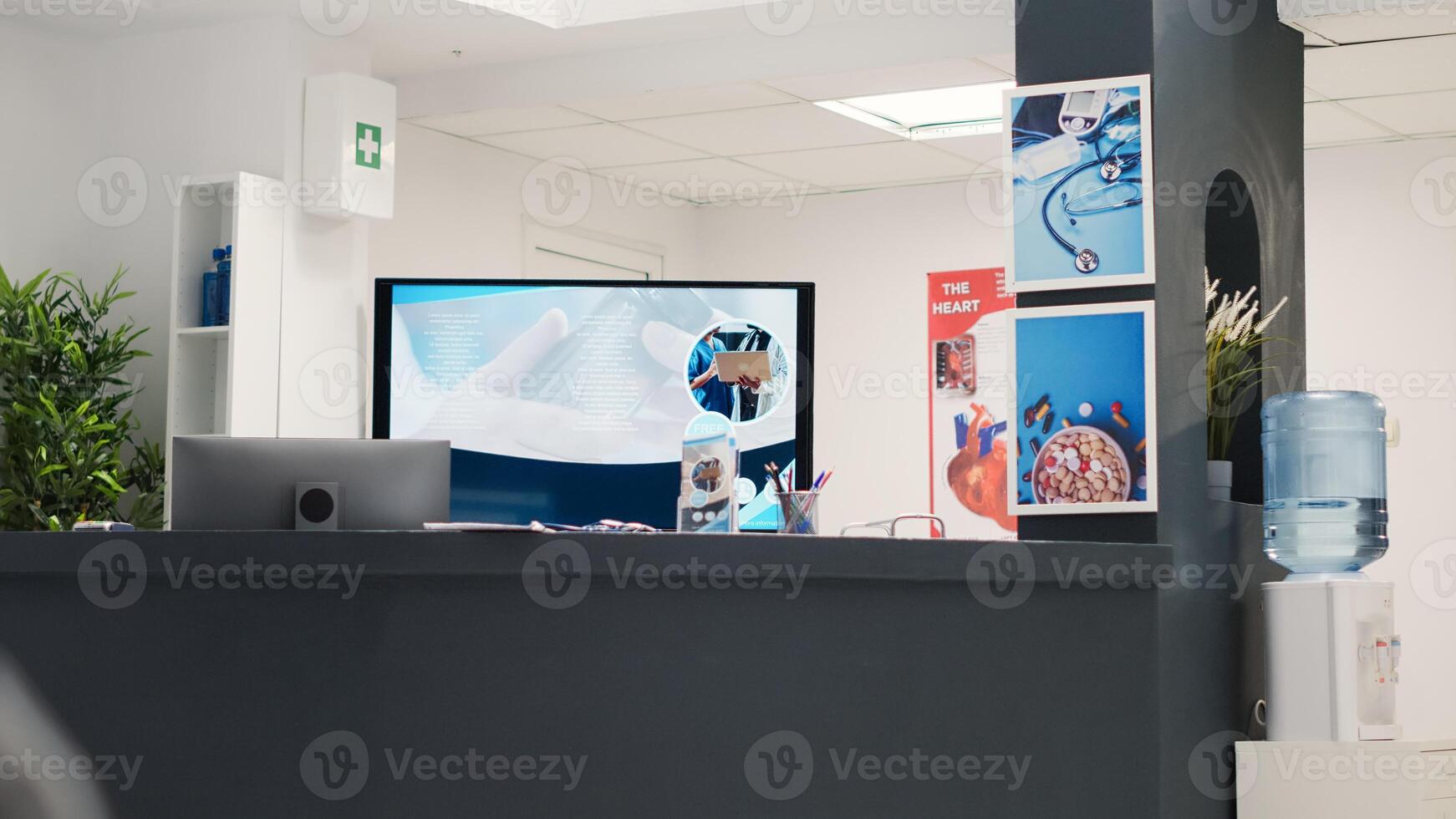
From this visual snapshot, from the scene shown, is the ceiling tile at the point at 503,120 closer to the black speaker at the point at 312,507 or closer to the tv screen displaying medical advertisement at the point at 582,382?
the tv screen displaying medical advertisement at the point at 582,382

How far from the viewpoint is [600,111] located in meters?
5.89

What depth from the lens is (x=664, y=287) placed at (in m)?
5.07

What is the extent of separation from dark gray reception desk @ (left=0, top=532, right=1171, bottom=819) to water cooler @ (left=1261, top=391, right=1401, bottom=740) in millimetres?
926

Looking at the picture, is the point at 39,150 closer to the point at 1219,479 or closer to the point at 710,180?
the point at 710,180

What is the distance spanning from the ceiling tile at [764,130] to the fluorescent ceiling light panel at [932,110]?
62mm

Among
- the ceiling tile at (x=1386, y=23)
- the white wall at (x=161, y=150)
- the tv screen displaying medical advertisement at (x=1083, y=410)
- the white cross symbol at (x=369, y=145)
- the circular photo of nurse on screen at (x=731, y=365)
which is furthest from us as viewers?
the white cross symbol at (x=369, y=145)

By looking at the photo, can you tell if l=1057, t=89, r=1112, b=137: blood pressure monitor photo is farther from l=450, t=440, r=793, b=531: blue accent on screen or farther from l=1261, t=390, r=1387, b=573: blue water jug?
l=450, t=440, r=793, b=531: blue accent on screen

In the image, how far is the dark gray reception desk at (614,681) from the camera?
8.30 ft

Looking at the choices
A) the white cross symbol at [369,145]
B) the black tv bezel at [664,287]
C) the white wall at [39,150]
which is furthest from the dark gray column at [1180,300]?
the white wall at [39,150]

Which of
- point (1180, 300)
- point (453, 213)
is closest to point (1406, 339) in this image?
point (1180, 300)

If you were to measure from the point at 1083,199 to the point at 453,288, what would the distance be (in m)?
2.48

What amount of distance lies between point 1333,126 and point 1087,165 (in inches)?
124

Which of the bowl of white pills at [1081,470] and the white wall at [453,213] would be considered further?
the white wall at [453,213]

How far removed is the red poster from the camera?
6.86 m
